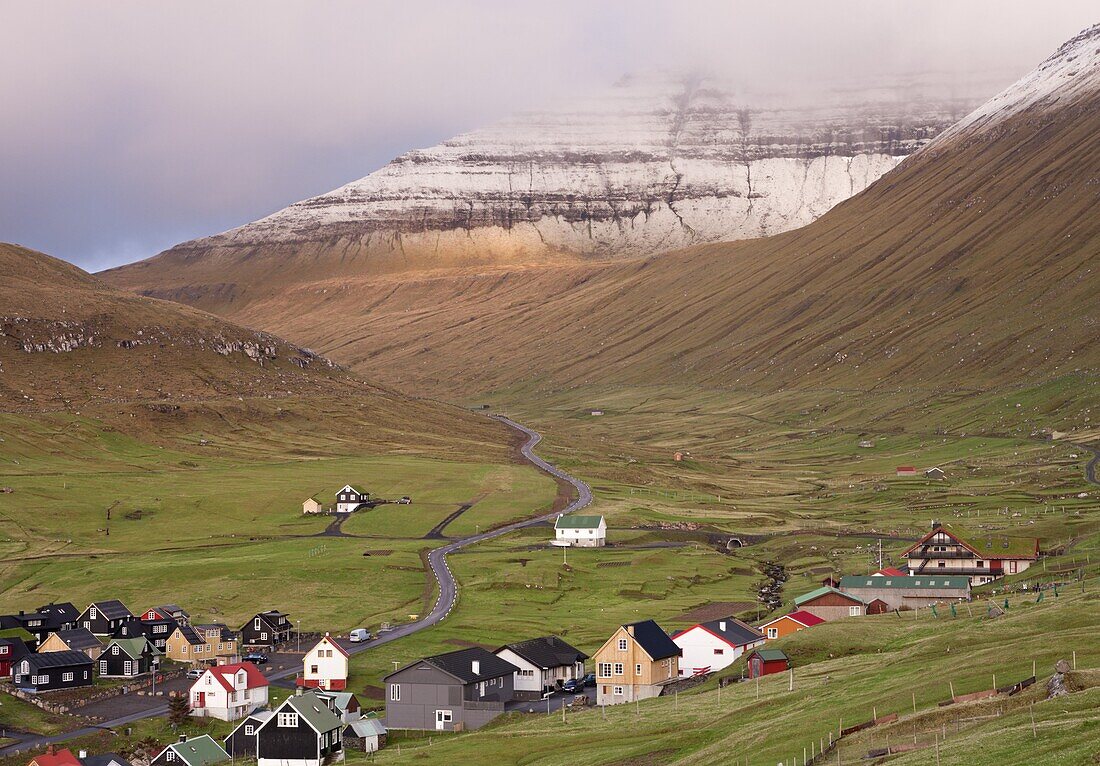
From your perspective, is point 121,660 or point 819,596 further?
point 819,596

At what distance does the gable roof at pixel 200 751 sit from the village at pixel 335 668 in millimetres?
83

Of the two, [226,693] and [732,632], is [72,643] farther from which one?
[732,632]

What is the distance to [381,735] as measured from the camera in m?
88.1

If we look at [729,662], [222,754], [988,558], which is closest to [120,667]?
[222,754]

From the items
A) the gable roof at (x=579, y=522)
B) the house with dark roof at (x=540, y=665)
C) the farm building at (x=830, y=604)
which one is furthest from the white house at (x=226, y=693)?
the gable roof at (x=579, y=522)

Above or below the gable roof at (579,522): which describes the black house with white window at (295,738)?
below

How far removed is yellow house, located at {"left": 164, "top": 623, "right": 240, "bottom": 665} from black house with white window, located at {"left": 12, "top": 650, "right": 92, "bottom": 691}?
9631 millimetres

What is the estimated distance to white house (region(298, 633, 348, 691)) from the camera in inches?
4080

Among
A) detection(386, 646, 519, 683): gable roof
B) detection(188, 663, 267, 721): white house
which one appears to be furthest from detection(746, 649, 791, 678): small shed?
detection(188, 663, 267, 721): white house

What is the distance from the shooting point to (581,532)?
177500 mm

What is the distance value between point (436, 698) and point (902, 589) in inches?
2002

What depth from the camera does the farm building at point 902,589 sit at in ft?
407

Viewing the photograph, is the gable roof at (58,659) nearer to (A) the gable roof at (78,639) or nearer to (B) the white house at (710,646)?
(A) the gable roof at (78,639)

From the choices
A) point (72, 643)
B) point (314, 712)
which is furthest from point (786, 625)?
point (72, 643)
